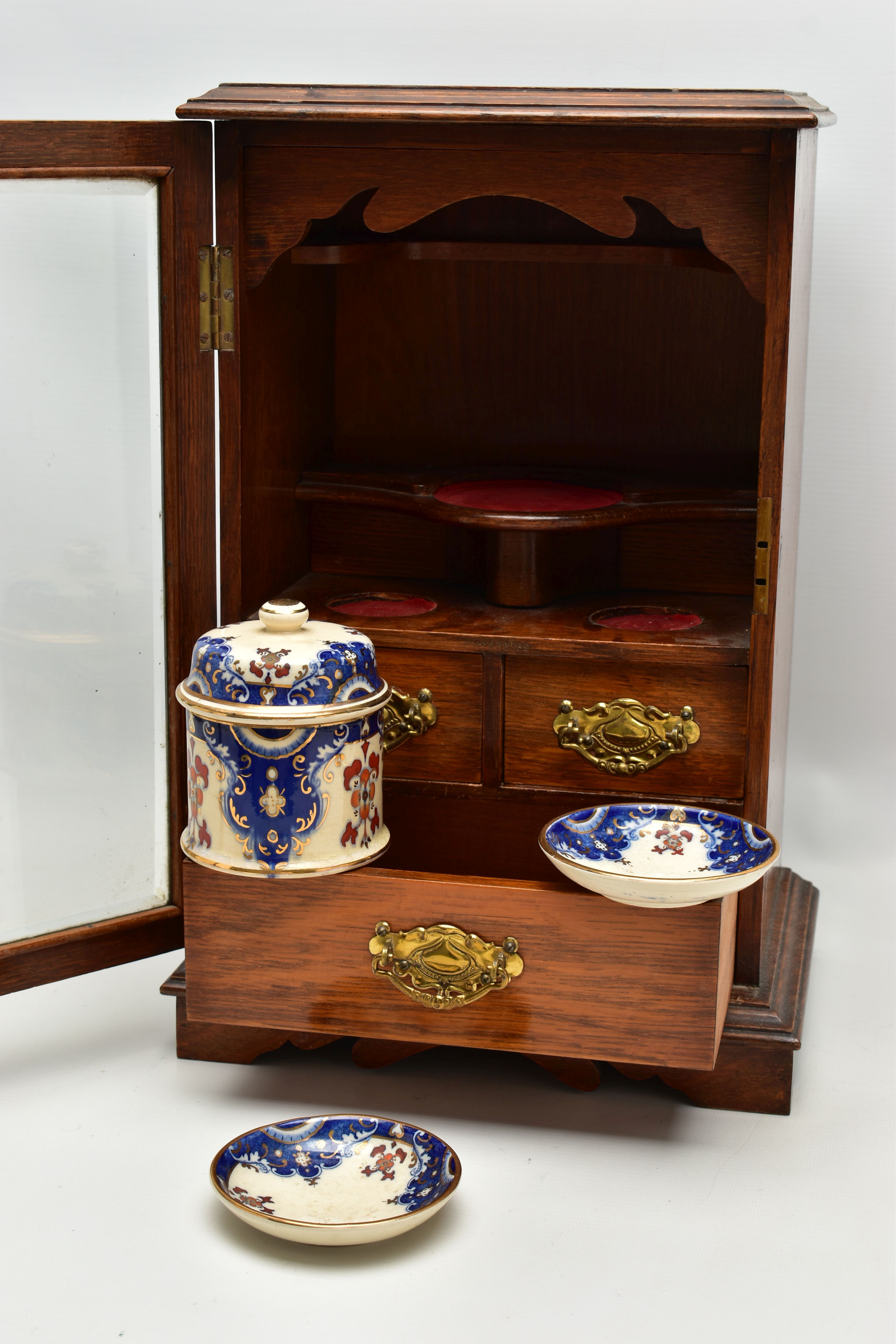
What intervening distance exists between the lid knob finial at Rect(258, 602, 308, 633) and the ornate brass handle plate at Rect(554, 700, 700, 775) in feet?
1.14

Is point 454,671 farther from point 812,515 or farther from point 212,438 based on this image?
point 812,515

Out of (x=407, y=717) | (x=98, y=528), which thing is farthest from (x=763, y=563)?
(x=98, y=528)

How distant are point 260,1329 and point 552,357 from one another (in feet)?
4.58

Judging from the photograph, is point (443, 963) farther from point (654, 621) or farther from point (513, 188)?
point (513, 188)

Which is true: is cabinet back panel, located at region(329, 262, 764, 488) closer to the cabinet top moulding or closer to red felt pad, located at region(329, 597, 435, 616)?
red felt pad, located at region(329, 597, 435, 616)

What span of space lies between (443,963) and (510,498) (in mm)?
674

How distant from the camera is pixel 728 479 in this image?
2244 mm

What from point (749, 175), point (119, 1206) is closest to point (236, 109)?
point (749, 175)

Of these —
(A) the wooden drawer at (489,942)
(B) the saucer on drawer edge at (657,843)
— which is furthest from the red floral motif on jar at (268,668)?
(B) the saucer on drawer edge at (657,843)

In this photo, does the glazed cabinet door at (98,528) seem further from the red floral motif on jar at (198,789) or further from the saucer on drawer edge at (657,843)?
the saucer on drawer edge at (657,843)

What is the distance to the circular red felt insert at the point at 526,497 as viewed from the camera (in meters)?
2.02

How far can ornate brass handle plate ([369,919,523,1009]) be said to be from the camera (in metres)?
1.67

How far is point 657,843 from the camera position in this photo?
1.80 m

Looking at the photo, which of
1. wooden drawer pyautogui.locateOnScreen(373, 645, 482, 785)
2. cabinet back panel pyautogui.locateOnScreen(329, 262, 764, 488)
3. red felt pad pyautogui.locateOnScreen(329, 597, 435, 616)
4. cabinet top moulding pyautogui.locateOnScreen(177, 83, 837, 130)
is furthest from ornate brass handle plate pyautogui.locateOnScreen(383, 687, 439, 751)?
cabinet top moulding pyautogui.locateOnScreen(177, 83, 837, 130)
